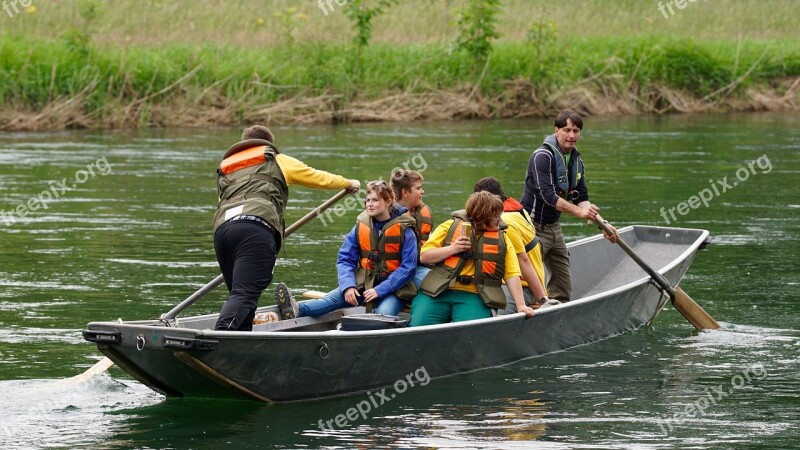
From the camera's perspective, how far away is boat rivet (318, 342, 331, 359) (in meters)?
6.61

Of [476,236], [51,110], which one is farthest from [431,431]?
[51,110]

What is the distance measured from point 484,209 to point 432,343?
0.78 metres

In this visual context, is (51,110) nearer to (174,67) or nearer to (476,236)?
(174,67)

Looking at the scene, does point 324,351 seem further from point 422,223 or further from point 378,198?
point 422,223

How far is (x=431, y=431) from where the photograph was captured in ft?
21.0

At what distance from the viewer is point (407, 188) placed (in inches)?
304

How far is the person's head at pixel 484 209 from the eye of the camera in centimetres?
730

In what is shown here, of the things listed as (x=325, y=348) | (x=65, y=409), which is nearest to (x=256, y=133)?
(x=325, y=348)

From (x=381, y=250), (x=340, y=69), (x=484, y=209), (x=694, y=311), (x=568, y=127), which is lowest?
(x=694, y=311)

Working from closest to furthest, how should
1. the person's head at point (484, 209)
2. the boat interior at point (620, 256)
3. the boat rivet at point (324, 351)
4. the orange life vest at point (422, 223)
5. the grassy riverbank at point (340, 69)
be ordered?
the boat rivet at point (324, 351) < the person's head at point (484, 209) < the orange life vest at point (422, 223) < the boat interior at point (620, 256) < the grassy riverbank at point (340, 69)

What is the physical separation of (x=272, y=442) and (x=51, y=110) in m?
15.7

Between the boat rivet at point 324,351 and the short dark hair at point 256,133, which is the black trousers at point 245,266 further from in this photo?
the short dark hair at point 256,133

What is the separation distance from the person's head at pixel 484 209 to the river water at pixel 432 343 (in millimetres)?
866

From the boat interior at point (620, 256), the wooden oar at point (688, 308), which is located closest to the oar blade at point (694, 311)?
the wooden oar at point (688, 308)
